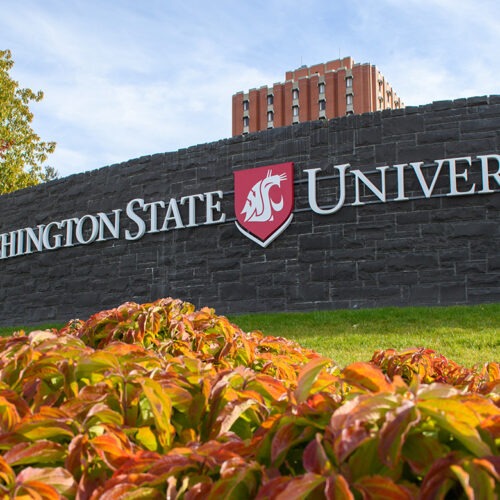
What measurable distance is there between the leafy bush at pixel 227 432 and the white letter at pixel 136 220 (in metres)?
8.98

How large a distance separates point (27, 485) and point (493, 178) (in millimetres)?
8193

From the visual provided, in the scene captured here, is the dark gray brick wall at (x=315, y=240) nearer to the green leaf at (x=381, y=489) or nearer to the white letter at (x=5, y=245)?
the white letter at (x=5, y=245)

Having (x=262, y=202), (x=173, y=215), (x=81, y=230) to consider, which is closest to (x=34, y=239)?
(x=81, y=230)

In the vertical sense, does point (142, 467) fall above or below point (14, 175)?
below

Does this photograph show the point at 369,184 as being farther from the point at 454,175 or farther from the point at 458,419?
the point at 458,419

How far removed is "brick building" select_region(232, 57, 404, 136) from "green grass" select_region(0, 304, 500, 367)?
183 feet

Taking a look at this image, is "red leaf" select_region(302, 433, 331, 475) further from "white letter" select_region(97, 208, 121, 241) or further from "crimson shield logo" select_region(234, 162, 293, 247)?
"white letter" select_region(97, 208, 121, 241)

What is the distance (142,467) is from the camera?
1168mm

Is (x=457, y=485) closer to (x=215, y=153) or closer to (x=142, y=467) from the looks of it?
(x=142, y=467)

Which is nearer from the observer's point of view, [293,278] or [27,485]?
[27,485]

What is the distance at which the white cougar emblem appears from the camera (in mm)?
9570

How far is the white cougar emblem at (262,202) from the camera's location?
957 cm

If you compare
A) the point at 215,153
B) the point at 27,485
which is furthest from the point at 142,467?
the point at 215,153

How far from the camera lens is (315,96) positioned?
213 feet
